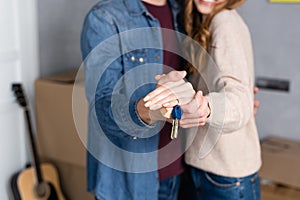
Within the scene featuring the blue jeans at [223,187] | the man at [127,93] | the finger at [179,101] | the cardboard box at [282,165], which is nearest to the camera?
the finger at [179,101]

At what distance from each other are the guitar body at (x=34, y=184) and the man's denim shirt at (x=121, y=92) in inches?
38.8

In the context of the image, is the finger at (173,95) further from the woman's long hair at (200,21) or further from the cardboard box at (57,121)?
the cardboard box at (57,121)

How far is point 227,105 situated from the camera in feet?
3.08

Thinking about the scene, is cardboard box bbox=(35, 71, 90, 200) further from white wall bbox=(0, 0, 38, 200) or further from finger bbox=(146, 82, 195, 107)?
finger bbox=(146, 82, 195, 107)

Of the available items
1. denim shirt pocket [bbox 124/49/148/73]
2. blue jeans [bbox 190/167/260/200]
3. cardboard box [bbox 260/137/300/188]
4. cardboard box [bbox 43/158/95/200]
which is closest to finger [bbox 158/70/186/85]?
denim shirt pocket [bbox 124/49/148/73]

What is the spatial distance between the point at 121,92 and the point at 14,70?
1309 millimetres

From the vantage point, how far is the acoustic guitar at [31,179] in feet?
6.85

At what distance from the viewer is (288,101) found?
6.23 ft

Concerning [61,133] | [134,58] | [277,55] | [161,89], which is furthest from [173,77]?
[61,133]

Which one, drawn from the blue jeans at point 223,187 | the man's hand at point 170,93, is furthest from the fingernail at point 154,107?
the blue jeans at point 223,187

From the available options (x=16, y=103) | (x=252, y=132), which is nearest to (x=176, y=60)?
(x=252, y=132)

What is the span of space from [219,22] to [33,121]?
4.66ft

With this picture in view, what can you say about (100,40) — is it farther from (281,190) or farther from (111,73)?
(281,190)

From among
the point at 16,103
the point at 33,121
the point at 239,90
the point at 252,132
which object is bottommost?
the point at 33,121
